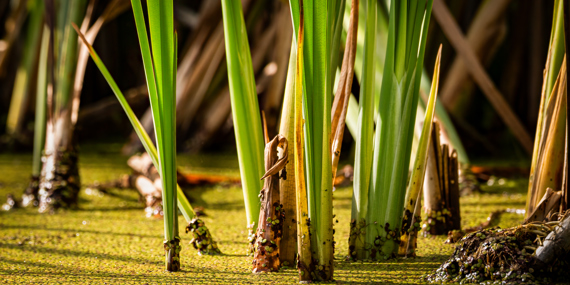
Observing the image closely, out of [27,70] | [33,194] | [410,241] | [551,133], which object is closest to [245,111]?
[410,241]

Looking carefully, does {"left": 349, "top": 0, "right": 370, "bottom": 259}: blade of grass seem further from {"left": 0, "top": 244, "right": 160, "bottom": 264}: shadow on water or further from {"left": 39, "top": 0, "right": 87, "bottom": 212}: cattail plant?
{"left": 39, "top": 0, "right": 87, "bottom": 212}: cattail plant

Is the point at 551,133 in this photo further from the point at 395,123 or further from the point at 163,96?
the point at 163,96

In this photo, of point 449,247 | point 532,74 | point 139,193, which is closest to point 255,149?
point 449,247

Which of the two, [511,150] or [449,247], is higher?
[511,150]

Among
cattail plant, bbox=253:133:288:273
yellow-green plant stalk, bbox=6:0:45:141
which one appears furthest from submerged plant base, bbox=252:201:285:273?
yellow-green plant stalk, bbox=6:0:45:141

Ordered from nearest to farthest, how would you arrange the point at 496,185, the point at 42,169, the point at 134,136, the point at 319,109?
the point at 319,109 → the point at 42,169 → the point at 496,185 → the point at 134,136

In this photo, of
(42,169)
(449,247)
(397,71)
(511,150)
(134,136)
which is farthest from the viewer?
(134,136)

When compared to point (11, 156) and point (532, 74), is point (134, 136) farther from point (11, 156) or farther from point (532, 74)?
point (532, 74)

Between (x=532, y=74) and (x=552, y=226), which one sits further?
(x=532, y=74)
